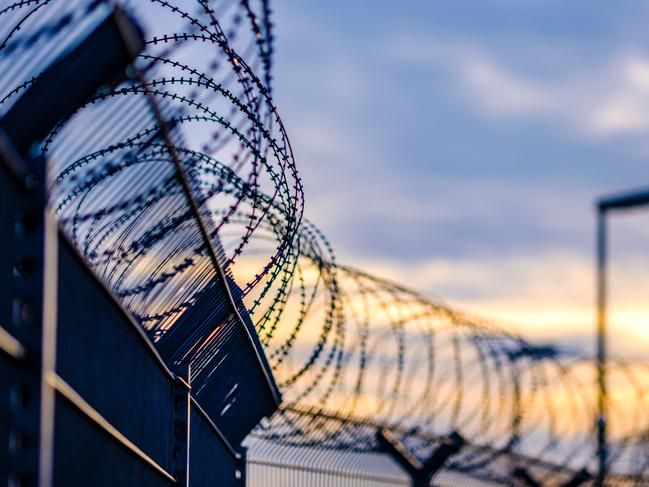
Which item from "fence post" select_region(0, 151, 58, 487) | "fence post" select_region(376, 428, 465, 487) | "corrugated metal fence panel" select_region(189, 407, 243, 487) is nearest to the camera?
"fence post" select_region(0, 151, 58, 487)

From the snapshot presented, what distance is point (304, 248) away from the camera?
1379 centimetres

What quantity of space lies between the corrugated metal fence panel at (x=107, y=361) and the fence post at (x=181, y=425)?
370mm

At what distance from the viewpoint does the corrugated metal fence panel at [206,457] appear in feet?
41.2

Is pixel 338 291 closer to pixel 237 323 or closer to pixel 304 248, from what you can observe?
pixel 304 248

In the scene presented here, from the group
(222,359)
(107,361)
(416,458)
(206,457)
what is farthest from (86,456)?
(416,458)

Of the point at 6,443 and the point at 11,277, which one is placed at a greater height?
the point at 11,277

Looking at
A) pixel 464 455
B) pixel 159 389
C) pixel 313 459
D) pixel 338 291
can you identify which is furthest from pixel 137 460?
pixel 464 455

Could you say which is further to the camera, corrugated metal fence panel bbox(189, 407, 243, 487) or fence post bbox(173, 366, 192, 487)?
corrugated metal fence panel bbox(189, 407, 243, 487)

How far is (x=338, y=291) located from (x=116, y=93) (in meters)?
7.46

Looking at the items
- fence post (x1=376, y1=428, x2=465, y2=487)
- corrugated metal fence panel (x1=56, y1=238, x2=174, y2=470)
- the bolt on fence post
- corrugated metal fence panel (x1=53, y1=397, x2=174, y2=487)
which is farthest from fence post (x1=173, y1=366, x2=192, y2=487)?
fence post (x1=376, y1=428, x2=465, y2=487)

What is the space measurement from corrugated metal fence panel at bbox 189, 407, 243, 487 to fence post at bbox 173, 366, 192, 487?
24cm

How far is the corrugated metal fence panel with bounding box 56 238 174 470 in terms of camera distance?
729 cm

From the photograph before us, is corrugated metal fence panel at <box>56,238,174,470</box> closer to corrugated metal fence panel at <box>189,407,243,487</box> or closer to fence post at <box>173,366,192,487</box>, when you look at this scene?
fence post at <box>173,366,192,487</box>

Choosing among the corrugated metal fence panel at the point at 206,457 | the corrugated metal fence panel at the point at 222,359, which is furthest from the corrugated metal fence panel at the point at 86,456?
the corrugated metal fence panel at the point at 206,457
